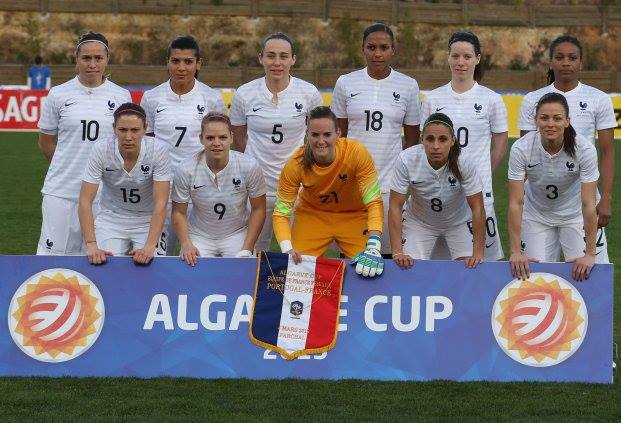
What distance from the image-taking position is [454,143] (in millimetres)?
7090

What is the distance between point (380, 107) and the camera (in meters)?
7.98

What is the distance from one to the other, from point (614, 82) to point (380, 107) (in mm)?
25721

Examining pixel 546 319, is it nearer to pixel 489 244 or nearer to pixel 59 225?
pixel 489 244

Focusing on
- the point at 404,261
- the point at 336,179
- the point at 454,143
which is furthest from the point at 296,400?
the point at 454,143

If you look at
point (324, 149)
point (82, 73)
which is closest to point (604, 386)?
point (324, 149)

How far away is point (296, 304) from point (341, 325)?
0.27 m

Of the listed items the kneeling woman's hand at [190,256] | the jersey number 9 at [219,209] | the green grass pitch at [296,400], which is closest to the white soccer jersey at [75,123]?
Answer: the jersey number 9 at [219,209]

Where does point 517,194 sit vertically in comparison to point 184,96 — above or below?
below

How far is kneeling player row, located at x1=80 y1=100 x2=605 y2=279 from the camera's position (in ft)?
22.9

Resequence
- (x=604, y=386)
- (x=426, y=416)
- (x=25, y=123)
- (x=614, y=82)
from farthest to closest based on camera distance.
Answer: (x=614, y=82) < (x=25, y=123) < (x=604, y=386) < (x=426, y=416)

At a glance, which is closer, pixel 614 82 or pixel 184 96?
pixel 184 96

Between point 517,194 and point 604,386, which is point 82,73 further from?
point 604,386

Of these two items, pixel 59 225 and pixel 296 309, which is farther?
pixel 59 225

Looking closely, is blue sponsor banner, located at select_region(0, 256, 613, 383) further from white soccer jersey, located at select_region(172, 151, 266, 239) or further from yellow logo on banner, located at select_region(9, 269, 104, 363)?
white soccer jersey, located at select_region(172, 151, 266, 239)
